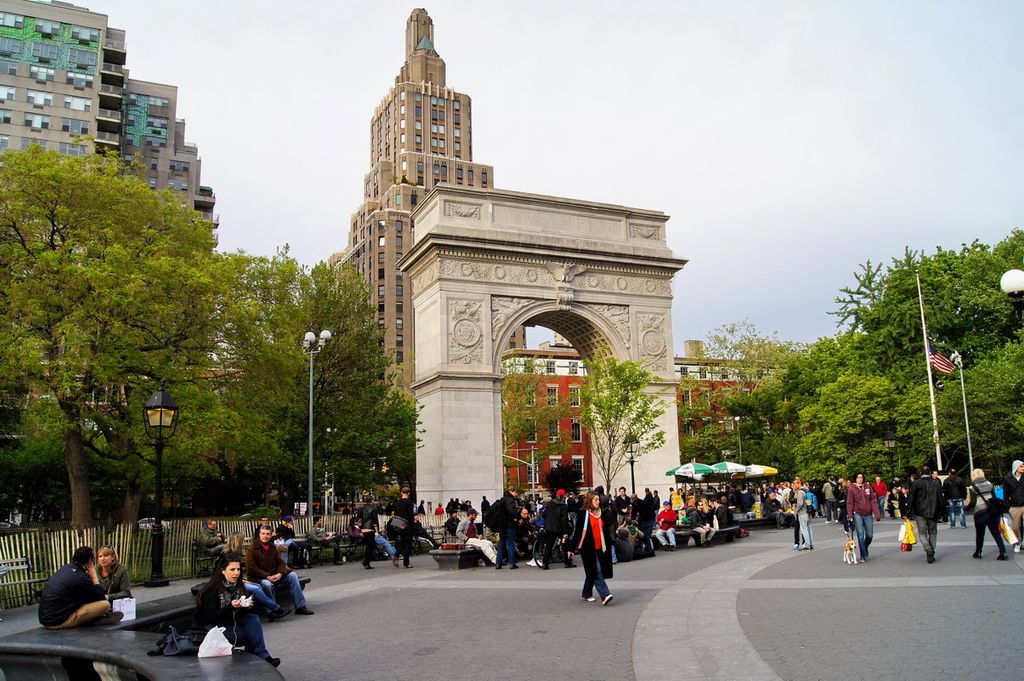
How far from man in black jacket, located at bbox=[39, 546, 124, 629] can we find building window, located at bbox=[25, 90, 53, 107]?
67.4 meters

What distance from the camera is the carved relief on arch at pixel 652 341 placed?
38594mm

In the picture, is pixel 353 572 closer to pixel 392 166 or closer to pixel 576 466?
pixel 576 466

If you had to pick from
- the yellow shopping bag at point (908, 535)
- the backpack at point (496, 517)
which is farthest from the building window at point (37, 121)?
the yellow shopping bag at point (908, 535)

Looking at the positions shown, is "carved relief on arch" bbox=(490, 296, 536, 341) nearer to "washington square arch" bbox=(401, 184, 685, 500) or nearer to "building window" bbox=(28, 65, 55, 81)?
"washington square arch" bbox=(401, 184, 685, 500)

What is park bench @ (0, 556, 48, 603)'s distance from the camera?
1403cm

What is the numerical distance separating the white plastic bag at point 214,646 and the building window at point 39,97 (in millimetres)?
70148

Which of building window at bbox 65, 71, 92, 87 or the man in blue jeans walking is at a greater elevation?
building window at bbox 65, 71, 92, 87

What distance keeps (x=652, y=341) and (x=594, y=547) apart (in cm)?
2756

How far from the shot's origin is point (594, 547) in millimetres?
12047

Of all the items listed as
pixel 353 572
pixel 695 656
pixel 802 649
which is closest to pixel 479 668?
pixel 695 656

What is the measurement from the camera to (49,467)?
37.7 metres

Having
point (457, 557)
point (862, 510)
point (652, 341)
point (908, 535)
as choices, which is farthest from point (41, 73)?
point (908, 535)

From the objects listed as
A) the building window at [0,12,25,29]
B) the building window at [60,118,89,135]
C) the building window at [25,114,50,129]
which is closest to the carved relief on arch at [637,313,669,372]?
the building window at [60,118,89,135]

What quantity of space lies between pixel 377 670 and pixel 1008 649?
6145 mm
